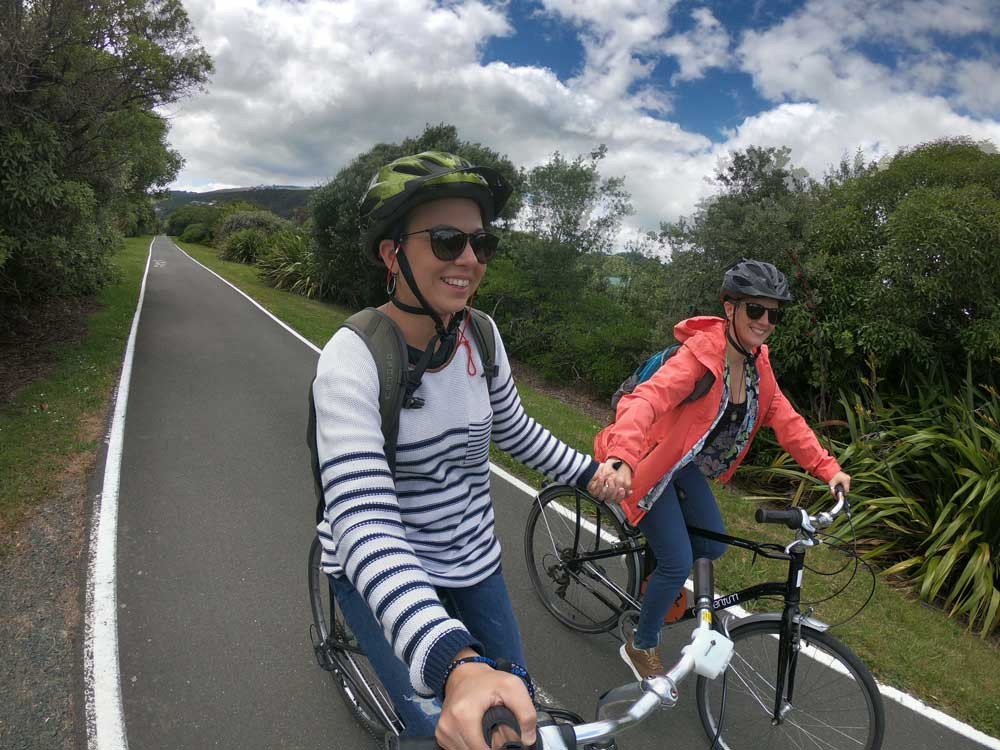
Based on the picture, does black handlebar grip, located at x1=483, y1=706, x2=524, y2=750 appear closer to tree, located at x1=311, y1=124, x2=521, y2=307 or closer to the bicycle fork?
the bicycle fork

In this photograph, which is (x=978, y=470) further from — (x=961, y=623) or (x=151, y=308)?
(x=151, y=308)

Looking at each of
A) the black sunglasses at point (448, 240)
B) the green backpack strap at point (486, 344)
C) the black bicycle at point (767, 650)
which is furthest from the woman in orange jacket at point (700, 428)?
the black sunglasses at point (448, 240)

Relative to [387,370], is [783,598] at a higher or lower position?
lower

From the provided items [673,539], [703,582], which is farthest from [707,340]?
[703,582]

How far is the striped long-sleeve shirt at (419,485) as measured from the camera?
135 centimetres

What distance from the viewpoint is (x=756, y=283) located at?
2764 mm

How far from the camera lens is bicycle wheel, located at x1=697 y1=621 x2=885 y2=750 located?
2.56 metres

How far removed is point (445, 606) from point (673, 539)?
55.9 inches

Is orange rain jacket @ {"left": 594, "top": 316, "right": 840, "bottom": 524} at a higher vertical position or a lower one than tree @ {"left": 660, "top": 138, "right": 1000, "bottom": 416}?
lower

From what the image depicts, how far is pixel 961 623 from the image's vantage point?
484 cm

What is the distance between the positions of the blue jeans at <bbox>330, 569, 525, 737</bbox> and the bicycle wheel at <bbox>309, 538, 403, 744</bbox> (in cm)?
45

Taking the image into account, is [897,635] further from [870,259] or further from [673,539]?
[870,259]

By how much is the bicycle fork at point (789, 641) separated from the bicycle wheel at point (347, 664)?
1609 millimetres

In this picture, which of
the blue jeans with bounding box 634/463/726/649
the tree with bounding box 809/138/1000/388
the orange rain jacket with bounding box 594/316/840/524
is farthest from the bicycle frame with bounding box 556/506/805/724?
the tree with bounding box 809/138/1000/388
